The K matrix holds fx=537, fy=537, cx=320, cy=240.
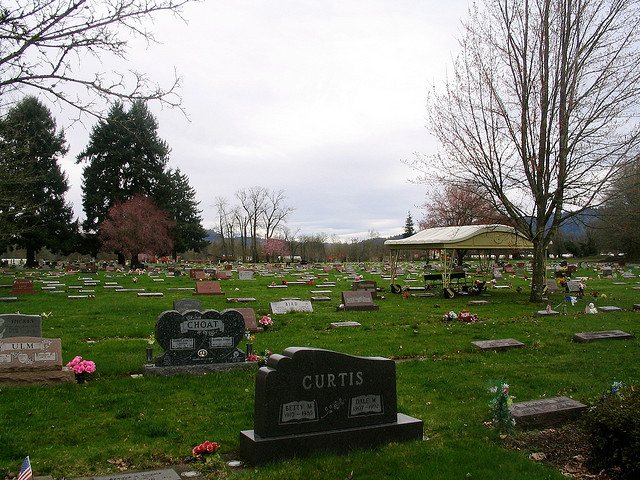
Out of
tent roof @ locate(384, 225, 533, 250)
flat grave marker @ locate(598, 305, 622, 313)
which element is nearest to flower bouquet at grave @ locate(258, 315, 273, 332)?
flat grave marker @ locate(598, 305, 622, 313)

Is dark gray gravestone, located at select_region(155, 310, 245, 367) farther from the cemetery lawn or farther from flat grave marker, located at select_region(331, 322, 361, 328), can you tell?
flat grave marker, located at select_region(331, 322, 361, 328)

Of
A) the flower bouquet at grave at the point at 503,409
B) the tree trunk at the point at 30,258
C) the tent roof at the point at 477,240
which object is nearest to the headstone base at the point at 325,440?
the flower bouquet at grave at the point at 503,409

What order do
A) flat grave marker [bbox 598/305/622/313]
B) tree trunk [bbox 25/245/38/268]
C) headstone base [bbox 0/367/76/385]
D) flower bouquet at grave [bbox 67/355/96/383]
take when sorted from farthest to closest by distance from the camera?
tree trunk [bbox 25/245/38/268], flat grave marker [bbox 598/305/622/313], flower bouquet at grave [bbox 67/355/96/383], headstone base [bbox 0/367/76/385]

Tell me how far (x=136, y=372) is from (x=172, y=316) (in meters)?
1.21

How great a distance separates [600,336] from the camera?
41.8ft

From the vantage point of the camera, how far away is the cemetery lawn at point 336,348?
5.44 meters

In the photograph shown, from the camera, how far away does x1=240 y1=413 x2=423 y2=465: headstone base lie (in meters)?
5.44

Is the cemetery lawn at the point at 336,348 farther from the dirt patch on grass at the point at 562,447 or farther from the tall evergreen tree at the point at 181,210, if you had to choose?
the tall evergreen tree at the point at 181,210

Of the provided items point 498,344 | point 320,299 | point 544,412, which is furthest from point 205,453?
point 320,299

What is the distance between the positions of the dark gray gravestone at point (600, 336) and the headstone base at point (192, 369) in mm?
7813

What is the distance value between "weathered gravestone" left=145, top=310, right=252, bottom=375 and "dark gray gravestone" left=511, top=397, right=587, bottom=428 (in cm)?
508

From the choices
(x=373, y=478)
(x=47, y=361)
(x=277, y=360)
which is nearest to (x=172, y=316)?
(x=47, y=361)

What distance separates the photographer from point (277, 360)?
221 inches

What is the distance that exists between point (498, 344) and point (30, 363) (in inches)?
366
